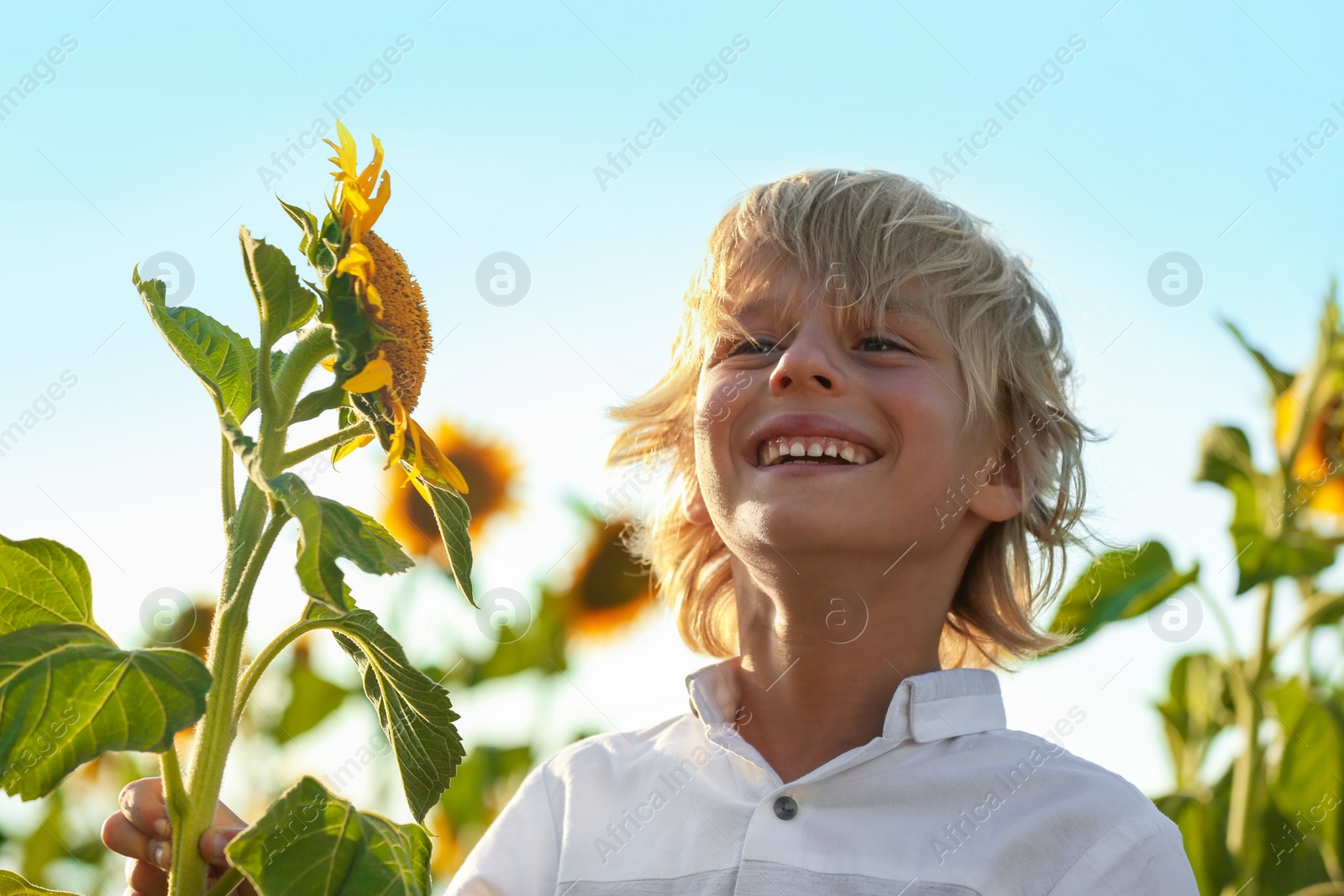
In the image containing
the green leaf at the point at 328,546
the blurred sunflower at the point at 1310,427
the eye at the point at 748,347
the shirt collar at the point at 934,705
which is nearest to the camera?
the green leaf at the point at 328,546

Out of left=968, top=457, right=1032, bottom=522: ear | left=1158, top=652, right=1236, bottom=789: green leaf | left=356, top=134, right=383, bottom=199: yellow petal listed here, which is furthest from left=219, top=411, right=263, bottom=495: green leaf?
left=1158, top=652, right=1236, bottom=789: green leaf

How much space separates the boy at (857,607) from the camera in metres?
1.18

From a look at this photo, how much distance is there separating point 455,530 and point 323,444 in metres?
0.12

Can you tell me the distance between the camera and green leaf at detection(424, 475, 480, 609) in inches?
31.5

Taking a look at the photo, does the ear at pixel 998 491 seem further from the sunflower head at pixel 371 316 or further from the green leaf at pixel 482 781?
the green leaf at pixel 482 781

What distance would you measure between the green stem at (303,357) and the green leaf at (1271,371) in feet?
5.31

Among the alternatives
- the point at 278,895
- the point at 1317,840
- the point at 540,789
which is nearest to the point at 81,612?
the point at 278,895

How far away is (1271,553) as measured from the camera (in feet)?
5.66

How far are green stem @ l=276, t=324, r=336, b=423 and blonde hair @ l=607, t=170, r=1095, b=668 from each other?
27.9 inches

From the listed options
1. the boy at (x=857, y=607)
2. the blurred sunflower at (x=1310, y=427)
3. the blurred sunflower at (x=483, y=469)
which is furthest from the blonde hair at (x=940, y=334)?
the blurred sunflower at (x=483, y=469)

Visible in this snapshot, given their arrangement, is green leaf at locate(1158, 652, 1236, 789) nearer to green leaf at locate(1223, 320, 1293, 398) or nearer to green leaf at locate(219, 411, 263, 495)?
green leaf at locate(1223, 320, 1293, 398)

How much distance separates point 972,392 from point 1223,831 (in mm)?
825

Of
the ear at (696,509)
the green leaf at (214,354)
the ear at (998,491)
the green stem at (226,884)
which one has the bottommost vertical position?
the green stem at (226,884)

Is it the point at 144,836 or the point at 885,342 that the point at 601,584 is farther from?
the point at 144,836
